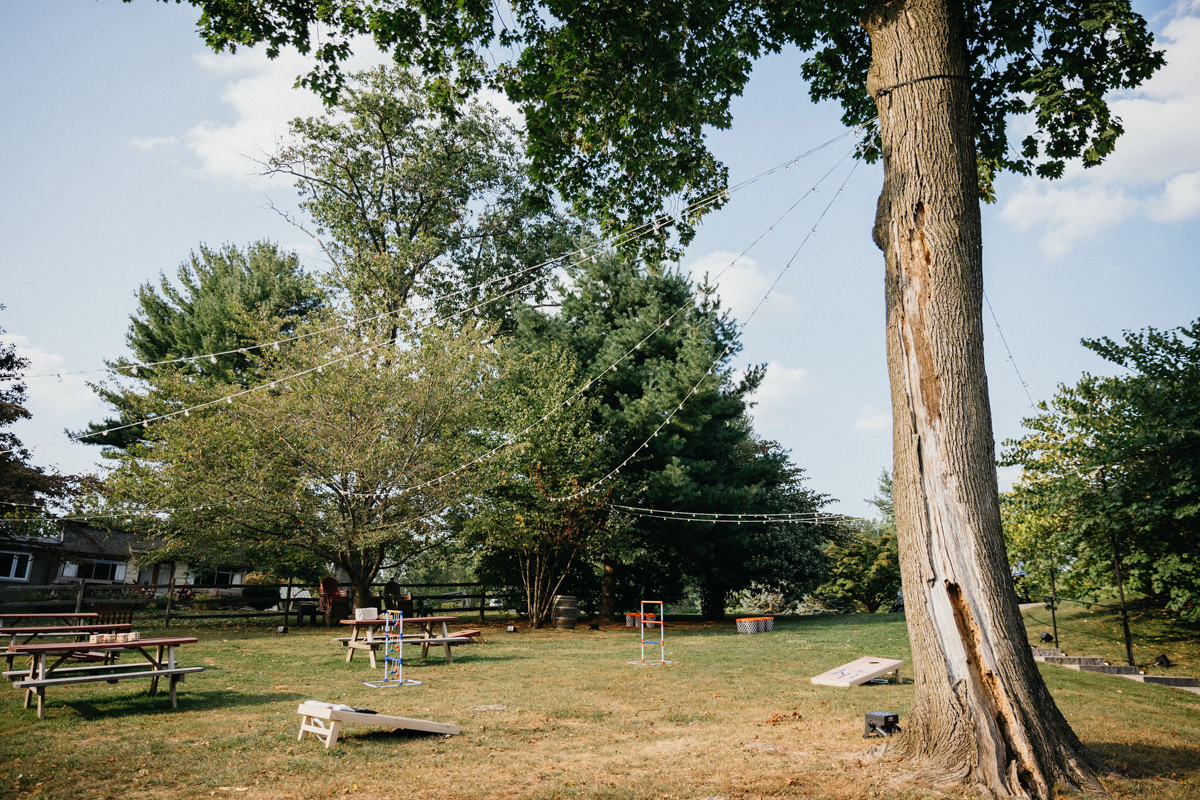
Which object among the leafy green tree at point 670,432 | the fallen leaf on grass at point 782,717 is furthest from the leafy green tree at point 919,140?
the leafy green tree at point 670,432

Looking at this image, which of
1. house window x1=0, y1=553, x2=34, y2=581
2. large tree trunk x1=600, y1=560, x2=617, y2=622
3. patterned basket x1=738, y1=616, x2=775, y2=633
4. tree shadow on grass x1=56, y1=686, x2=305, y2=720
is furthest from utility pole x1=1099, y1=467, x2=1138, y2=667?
house window x1=0, y1=553, x2=34, y2=581

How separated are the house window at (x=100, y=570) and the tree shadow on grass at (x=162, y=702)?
2819 cm

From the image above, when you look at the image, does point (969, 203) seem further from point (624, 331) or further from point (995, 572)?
point (624, 331)

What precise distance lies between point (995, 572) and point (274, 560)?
20.1 m

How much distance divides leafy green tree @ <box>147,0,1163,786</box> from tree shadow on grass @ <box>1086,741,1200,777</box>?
2.40 ft

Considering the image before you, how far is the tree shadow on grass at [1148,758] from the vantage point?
4988 mm

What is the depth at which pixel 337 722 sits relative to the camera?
5691 mm

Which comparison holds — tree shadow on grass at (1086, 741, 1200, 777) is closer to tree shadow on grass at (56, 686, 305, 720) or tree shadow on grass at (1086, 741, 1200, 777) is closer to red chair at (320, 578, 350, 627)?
tree shadow on grass at (56, 686, 305, 720)

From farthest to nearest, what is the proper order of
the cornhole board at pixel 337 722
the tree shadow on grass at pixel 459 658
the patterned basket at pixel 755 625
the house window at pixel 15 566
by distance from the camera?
1. the house window at pixel 15 566
2. the patterned basket at pixel 755 625
3. the tree shadow on grass at pixel 459 658
4. the cornhole board at pixel 337 722

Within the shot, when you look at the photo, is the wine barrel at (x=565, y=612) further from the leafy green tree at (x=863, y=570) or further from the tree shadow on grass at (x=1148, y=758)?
the tree shadow on grass at (x=1148, y=758)

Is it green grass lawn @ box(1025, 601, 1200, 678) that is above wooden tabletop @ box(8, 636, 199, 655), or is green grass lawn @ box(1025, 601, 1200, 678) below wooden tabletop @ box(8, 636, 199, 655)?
below

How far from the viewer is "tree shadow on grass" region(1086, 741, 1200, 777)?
16.4 ft

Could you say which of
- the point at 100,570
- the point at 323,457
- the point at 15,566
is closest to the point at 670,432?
the point at 323,457

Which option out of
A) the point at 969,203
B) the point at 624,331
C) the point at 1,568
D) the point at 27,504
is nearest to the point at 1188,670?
the point at 969,203
